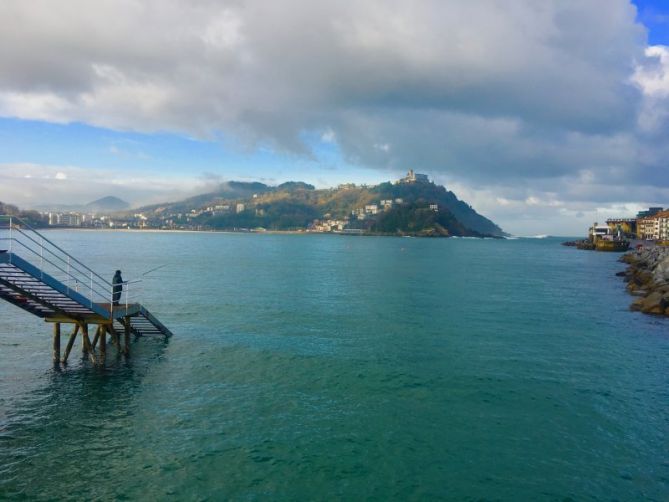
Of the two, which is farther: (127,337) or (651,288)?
(651,288)

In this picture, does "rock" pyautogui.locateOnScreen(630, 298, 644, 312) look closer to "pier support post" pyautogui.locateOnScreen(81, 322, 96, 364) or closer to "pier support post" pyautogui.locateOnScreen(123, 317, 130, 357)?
"pier support post" pyautogui.locateOnScreen(123, 317, 130, 357)

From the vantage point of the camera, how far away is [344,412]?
19484 mm

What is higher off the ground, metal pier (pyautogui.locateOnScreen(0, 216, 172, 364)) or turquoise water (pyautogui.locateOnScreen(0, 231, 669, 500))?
metal pier (pyautogui.locateOnScreen(0, 216, 172, 364))

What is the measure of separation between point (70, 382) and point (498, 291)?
50.5 m

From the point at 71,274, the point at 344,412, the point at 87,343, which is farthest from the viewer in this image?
the point at 71,274

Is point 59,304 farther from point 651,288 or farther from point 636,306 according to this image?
point 651,288

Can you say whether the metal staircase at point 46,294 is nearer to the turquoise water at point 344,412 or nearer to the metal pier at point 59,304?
the metal pier at point 59,304

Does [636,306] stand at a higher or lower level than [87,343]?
higher

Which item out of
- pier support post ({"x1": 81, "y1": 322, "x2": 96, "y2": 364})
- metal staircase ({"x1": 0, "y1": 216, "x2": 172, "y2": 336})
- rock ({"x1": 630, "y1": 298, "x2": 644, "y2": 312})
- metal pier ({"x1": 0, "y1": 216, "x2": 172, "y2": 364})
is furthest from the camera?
rock ({"x1": 630, "y1": 298, "x2": 644, "y2": 312})

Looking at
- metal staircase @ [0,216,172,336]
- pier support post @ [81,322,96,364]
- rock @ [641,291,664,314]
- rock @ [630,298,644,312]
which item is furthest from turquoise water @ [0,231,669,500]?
rock @ [630,298,644,312]

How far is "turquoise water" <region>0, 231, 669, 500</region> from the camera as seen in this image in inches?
563

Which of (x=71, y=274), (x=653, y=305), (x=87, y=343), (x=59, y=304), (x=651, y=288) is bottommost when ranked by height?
(x=87, y=343)

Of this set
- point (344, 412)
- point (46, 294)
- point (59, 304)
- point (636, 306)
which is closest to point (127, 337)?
point (59, 304)

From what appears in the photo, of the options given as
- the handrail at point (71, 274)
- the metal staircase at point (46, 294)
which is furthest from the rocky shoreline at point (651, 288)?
the handrail at point (71, 274)
